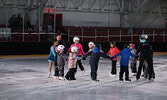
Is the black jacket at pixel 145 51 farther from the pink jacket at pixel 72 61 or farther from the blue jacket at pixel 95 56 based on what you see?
the pink jacket at pixel 72 61

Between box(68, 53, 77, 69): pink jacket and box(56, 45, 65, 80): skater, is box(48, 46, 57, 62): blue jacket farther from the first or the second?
box(68, 53, 77, 69): pink jacket

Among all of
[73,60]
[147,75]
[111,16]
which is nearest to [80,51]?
[73,60]

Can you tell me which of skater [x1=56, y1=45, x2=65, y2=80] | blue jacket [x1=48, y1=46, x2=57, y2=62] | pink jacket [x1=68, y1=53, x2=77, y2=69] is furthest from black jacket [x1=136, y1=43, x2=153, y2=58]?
blue jacket [x1=48, y1=46, x2=57, y2=62]

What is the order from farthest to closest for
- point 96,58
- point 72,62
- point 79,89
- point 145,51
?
point 145,51
point 72,62
point 96,58
point 79,89

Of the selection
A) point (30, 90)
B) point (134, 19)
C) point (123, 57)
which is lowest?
point (30, 90)

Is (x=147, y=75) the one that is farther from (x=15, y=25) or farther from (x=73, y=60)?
(x=15, y=25)

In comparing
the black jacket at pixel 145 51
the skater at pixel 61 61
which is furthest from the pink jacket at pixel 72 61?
the black jacket at pixel 145 51

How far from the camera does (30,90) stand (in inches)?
377

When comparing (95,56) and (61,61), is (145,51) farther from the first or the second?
(61,61)

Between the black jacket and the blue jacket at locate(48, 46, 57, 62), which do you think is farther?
the blue jacket at locate(48, 46, 57, 62)

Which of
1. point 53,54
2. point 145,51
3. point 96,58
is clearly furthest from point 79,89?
point 145,51

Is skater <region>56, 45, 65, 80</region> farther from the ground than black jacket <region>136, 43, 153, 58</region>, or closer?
closer

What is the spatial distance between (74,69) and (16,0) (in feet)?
83.5

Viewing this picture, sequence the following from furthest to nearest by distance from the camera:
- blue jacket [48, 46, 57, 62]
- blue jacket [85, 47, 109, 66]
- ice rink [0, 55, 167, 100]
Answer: blue jacket [48, 46, 57, 62] → blue jacket [85, 47, 109, 66] → ice rink [0, 55, 167, 100]
